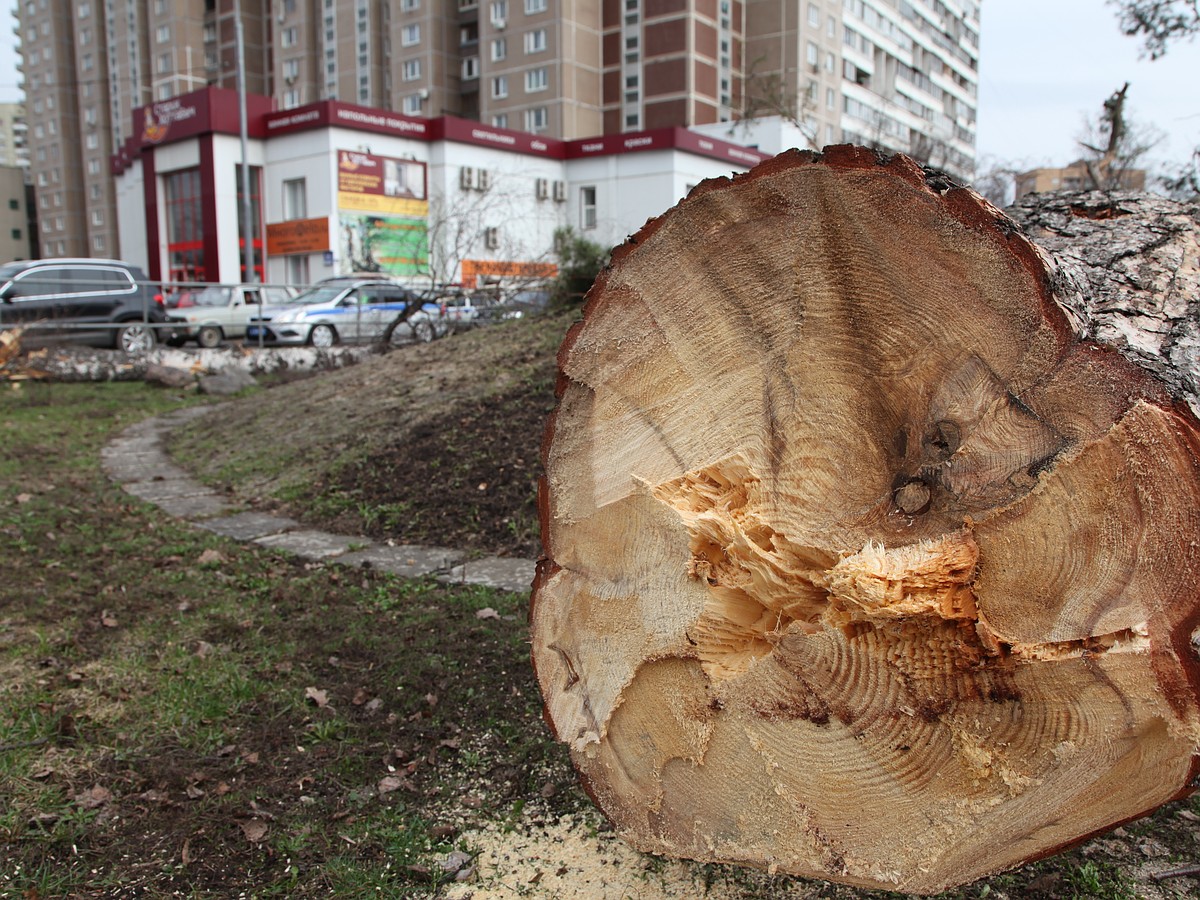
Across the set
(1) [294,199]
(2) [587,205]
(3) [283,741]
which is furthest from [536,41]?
(3) [283,741]

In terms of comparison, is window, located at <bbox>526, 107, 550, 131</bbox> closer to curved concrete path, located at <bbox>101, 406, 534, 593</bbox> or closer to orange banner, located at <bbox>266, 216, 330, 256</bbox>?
orange banner, located at <bbox>266, 216, 330, 256</bbox>

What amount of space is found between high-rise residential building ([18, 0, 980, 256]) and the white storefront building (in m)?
11.7

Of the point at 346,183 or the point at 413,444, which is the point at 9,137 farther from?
the point at 413,444

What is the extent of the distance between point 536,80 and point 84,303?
37.3 metres

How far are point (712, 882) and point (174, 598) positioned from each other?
2747 millimetres

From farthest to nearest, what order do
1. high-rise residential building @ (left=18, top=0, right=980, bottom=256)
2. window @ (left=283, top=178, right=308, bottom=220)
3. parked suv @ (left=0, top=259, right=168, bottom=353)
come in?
1. high-rise residential building @ (left=18, top=0, right=980, bottom=256)
2. window @ (left=283, top=178, right=308, bottom=220)
3. parked suv @ (left=0, top=259, right=168, bottom=353)

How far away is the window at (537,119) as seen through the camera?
45800mm

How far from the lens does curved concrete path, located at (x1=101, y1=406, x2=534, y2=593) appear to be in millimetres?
4027

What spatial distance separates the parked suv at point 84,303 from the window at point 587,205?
1989 centimetres

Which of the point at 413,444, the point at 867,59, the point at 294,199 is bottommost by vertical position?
the point at 413,444

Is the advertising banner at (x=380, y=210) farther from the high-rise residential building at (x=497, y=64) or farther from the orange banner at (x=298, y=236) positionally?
the high-rise residential building at (x=497, y=64)

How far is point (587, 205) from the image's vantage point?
32812 mm

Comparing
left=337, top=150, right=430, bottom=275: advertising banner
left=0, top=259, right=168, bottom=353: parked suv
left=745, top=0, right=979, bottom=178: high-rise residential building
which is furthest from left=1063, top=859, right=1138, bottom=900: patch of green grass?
left=745, top=0, right=979, bottom=178: high-rise residential building

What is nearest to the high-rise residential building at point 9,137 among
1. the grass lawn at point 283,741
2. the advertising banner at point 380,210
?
the advertising banner at point 380,210
